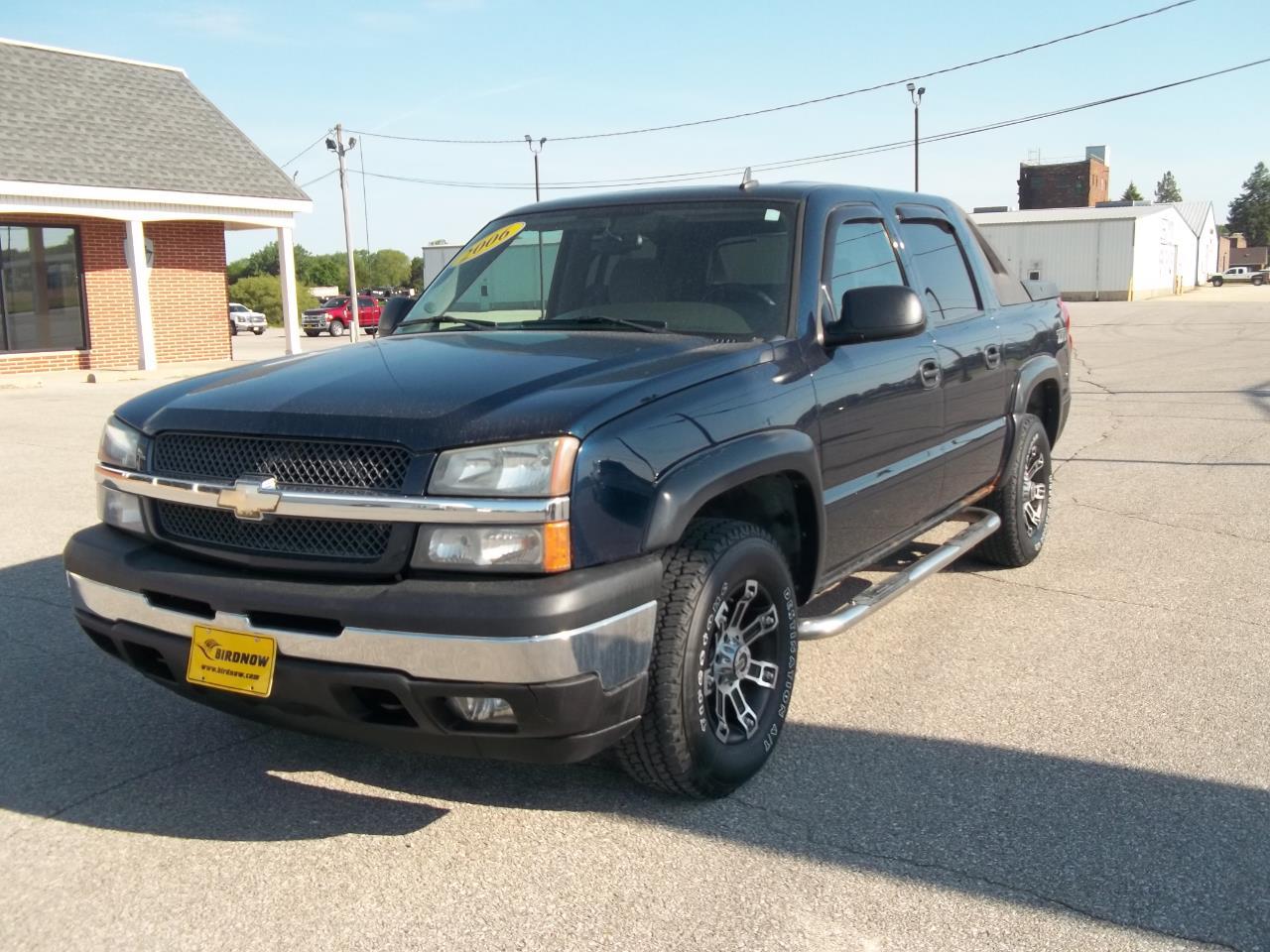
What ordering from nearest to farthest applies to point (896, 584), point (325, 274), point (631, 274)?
point (631, 274), point (896, 584), point (325, 274)

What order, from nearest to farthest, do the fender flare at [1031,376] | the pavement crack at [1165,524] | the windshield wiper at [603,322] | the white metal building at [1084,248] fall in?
1. the windshield wiper at [603,322]
2. the fender flare at [1031,376]
3. the pavement crack at [1165,524]
4. the white metal building at [1084,248]

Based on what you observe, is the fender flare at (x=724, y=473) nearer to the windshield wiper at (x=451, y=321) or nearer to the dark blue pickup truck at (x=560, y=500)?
the dark blue pickup truck at (x=560, y=500)

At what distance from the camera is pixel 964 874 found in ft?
10.1

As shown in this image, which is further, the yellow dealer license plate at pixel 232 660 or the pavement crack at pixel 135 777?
the pavement crack at pixel 135 777

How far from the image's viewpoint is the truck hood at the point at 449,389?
118 inches

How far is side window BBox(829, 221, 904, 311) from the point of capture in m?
4.35

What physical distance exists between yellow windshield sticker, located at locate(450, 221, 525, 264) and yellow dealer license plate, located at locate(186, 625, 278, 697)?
7.53 ft

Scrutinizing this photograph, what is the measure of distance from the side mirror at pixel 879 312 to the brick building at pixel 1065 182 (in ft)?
276

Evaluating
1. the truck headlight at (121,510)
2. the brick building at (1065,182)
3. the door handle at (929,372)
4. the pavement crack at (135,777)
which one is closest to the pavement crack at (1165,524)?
the door handle at (929,372)

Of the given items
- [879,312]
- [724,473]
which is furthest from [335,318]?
[724,473]

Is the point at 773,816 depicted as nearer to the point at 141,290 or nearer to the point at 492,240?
the point at 492,240

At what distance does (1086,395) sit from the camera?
14.9m

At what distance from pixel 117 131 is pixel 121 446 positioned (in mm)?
20164

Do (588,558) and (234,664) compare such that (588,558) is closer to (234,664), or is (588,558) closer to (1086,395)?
(234,664)
